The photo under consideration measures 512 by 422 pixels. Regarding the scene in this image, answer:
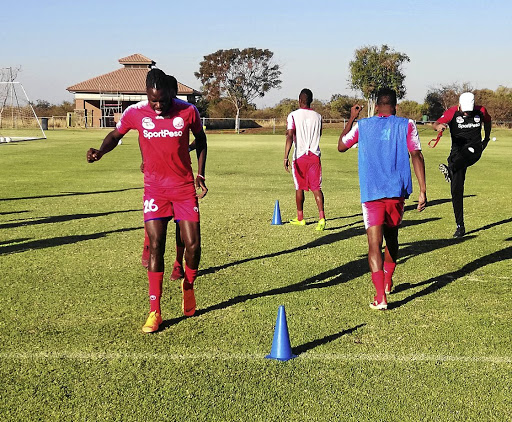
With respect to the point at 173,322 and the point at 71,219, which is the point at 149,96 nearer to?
the point at 173,322

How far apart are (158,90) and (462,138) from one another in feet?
21.2

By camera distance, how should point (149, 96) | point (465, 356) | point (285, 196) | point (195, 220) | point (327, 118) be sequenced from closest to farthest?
point (465, 356), point (149, 96), point (195, 220), point (285, 196), point (327, 118)

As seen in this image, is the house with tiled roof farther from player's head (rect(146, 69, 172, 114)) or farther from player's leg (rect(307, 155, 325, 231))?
player's head (rect(146, 69, 172, 114))

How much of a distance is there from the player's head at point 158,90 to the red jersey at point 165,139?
0.41 feet

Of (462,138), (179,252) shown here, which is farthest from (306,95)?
(179,252)

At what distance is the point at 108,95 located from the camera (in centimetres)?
8288

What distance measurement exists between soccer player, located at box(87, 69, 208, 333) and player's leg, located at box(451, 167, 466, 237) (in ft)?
18.6

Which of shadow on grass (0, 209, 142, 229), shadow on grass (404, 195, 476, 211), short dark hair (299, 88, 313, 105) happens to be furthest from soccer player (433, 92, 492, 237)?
shadow on grass (0, 209, 142, 229)

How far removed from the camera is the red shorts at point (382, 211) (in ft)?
20.9

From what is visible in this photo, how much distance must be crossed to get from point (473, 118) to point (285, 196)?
234 inches

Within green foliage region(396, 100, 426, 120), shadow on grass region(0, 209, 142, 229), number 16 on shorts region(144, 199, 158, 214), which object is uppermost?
green foliage region(396, 100, 426, 120)

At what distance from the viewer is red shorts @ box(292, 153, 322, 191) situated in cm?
1098

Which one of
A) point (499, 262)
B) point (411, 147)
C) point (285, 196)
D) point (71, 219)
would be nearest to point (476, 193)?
point (285, 196)

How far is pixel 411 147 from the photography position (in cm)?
629
